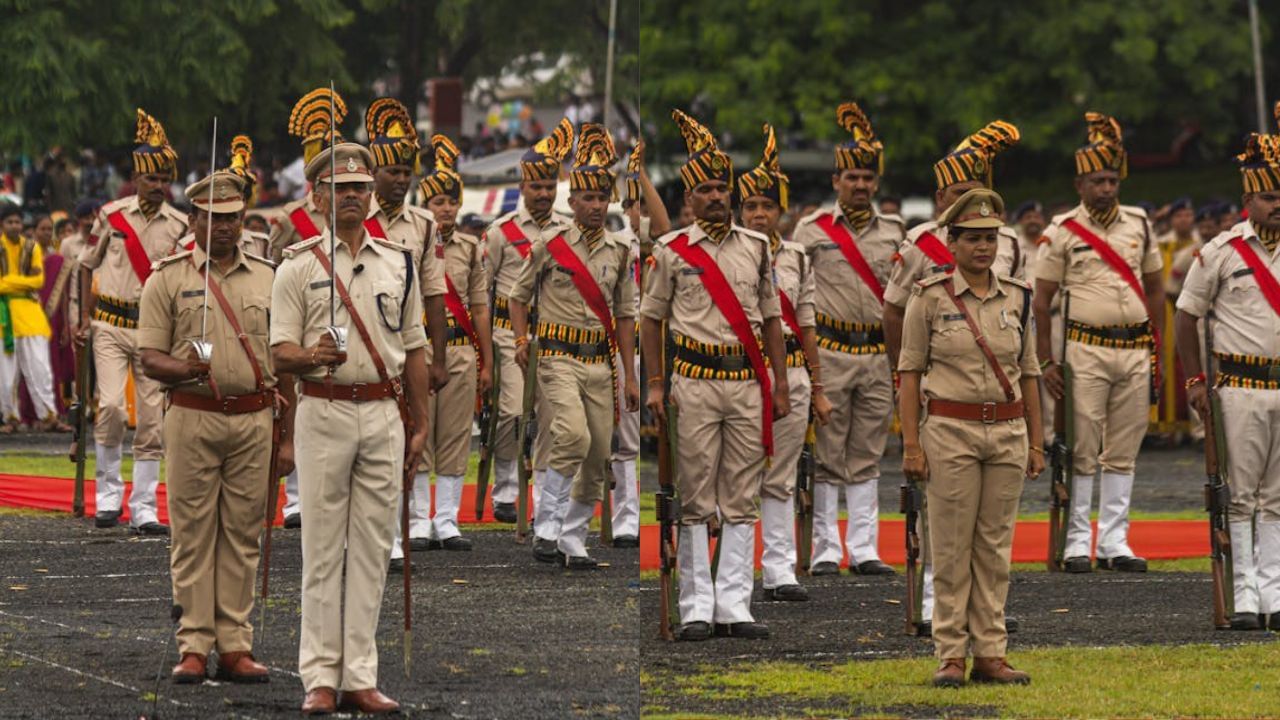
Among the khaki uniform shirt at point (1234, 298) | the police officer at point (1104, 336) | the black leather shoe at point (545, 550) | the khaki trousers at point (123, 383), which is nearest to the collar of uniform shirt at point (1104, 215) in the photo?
the police officer at point (1104, 336)

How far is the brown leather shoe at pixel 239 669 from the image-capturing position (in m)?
10.6

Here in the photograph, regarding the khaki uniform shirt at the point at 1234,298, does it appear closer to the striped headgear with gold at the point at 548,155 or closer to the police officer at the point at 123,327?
the striped headgear with gold at the point at 548,155

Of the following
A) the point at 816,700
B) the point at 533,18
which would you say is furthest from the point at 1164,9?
the point at 816,700

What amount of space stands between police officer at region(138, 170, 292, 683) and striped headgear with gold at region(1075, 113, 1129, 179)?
5.94m

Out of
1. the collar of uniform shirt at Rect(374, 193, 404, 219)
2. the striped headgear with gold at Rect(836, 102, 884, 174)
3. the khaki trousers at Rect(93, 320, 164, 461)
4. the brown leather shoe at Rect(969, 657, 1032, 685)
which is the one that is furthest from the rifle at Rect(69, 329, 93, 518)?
the brown leather shoe at Rect(969, 657, 1032, 685)

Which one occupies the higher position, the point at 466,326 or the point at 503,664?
the point at 466,326

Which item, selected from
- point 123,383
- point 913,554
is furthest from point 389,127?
point 123,383

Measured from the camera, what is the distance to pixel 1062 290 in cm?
1518

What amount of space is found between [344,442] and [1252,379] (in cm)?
517

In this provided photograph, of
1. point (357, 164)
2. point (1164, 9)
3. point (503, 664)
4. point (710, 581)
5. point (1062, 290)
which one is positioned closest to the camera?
point (357, 164)

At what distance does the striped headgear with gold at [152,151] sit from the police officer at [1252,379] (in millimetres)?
5533

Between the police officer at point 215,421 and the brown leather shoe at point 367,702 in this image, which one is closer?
the brown leather shoe at point 367,702

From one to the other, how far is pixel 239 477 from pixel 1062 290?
20.3ft

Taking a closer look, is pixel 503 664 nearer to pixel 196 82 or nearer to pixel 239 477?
pixel 239 477
